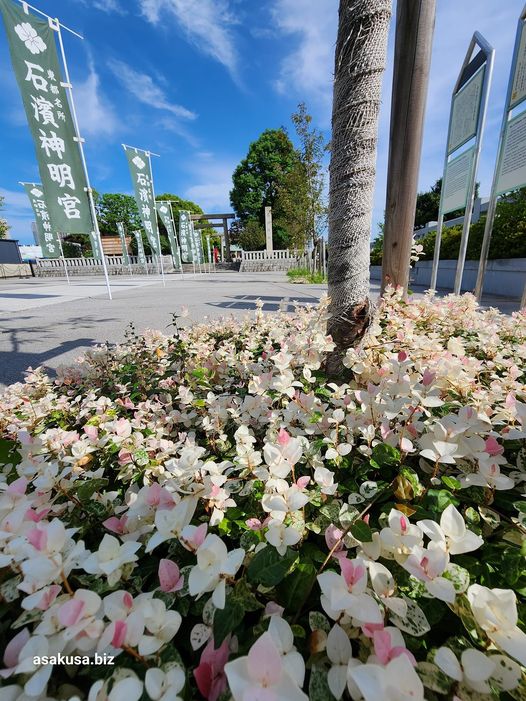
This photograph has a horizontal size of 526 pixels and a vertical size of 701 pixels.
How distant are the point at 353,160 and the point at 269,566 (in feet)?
5.38

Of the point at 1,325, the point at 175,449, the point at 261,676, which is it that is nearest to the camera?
the point at 261,676

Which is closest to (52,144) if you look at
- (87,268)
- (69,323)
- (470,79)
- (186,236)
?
(69,323)

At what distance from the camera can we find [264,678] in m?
0.41

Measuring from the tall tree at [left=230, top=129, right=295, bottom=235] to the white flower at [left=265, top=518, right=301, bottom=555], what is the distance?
36.1 meters

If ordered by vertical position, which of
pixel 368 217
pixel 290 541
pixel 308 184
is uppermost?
pixel 308 184

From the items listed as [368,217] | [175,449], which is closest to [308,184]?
[368,217]

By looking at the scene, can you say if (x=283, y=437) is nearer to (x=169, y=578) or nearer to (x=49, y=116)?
(x=169, y=578)

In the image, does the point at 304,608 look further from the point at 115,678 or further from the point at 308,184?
the point at 308,184

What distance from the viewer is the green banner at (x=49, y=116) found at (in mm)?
6070

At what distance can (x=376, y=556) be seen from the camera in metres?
0.64

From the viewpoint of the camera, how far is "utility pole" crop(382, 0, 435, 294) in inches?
105

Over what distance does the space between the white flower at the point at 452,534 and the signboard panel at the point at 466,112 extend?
451cm

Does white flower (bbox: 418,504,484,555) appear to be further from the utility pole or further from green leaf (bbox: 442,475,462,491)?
the utility pole

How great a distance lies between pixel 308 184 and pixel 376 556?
15.3 meters
